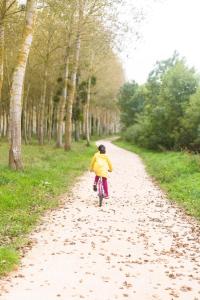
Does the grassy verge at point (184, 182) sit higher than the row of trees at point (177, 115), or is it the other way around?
the row of trees at point (177, 115)

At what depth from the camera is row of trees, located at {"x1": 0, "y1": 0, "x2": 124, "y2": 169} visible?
795 inches

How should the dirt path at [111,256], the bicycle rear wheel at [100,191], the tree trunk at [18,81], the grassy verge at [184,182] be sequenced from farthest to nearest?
the tree trunk at [18,81] < the grassy verge at [184,182] < the bicycle rear wheel at [100,191] < the dirt path at [111,256]

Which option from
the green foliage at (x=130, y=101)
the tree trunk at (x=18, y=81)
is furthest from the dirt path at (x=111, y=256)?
the green foliage at (x=130, y=101)

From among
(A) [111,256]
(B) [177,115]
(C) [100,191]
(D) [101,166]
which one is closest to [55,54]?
(B) [177,115]

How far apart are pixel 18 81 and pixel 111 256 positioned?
38.0ft

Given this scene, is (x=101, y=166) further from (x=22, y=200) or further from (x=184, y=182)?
(x=184, y=182)

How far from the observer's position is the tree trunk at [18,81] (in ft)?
64.6

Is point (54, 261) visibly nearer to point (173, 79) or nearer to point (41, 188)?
point (41, 188)

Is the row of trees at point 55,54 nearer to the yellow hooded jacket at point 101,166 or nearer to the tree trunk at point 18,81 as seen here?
the tree trunk at point 18,81

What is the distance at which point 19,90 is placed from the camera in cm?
1991

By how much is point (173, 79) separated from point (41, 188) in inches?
1109

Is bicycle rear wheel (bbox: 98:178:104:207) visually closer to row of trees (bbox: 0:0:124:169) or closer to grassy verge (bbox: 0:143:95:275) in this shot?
grassy verge (bbox: 0:143:95:275)

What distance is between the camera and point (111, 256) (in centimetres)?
980

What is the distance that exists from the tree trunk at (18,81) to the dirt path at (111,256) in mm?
5092
